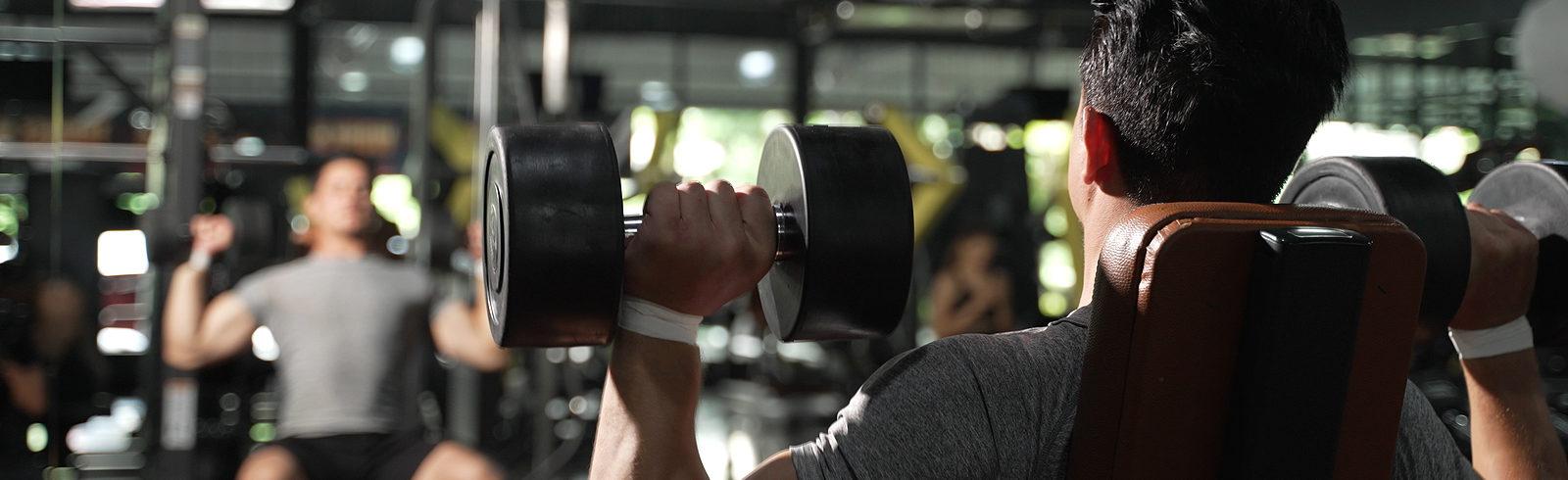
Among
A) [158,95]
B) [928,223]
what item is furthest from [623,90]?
[158,95]

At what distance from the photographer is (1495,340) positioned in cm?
129

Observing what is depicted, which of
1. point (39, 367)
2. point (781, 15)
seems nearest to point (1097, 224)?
point (39, 367)

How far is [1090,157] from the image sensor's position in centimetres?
93

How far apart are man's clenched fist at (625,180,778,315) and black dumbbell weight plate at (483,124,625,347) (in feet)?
0.08

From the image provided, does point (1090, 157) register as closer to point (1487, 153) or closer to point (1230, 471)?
point (1230, 471)

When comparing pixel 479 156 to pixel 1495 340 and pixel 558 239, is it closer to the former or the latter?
pixel 558 239

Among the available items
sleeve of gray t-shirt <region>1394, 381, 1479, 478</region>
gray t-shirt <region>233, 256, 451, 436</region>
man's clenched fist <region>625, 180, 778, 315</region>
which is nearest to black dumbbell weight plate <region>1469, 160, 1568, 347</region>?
sleeve of gray t-shirt <region>1394, 381, 1479, 478</region>

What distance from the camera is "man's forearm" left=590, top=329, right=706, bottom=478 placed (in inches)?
35.8

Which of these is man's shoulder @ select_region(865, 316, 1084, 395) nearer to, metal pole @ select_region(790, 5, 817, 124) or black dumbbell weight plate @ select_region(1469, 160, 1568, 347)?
black dumbbell weight plate @ select_region(1469, 160, 1568, 347)

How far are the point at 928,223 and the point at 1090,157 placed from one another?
496cm

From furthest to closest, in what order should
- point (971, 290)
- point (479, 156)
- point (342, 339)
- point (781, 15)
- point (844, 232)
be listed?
point (781, 15), point (971, 290), point (342, 339), point (479, 156), point (844, 232)

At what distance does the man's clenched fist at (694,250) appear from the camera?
939 mm

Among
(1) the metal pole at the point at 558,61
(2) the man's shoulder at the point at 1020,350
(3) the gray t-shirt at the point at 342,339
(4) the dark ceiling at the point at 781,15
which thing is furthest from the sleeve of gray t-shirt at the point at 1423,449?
(4) the dark ceiling at the point at 781,15

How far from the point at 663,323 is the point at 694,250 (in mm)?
67
